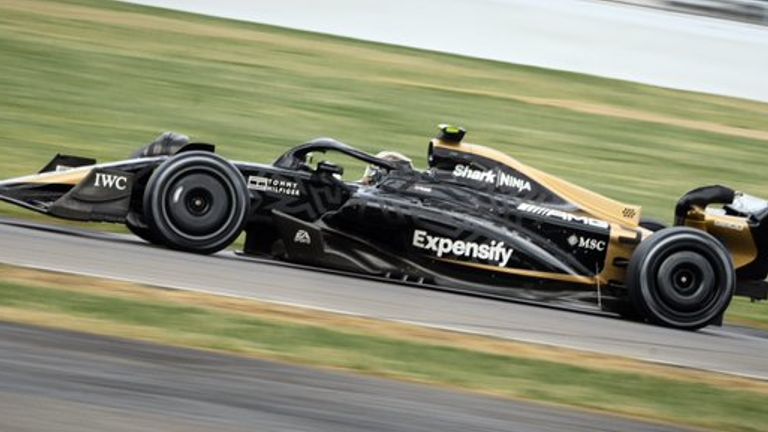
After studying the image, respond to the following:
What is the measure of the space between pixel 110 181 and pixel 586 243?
3.55m

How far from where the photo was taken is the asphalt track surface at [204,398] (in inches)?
235

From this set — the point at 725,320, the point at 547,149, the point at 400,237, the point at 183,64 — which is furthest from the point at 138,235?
the point at 183,64

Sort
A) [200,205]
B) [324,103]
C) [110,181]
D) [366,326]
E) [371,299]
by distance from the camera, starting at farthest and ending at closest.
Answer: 1. [324,103]
2. [200,205]
3. [110,181]
4. [371,299]
5. [366,326]

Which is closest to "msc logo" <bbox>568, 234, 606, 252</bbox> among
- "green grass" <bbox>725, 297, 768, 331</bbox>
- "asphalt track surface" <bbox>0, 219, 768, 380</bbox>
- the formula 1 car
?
the formula 1 car

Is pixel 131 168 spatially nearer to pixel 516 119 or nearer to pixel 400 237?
pixel 400 237

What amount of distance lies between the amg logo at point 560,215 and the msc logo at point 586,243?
0.13 meters

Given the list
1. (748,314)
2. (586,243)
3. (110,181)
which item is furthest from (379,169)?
(748,314)

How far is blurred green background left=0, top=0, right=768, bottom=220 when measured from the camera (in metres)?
17.0

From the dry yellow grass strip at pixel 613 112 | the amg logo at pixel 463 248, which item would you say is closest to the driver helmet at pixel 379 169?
the amg logo at pixel 463 248

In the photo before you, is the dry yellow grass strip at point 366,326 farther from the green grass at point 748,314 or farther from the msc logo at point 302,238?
the green grass at point 748,314

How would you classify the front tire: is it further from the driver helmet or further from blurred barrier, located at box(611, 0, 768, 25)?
blurred barrier, located at box(611, 0, 768, 25)

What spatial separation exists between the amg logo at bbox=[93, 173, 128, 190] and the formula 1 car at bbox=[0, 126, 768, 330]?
11mm

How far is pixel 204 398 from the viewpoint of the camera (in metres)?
6.41

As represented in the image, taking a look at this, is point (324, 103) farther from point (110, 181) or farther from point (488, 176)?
point (110, 181)
